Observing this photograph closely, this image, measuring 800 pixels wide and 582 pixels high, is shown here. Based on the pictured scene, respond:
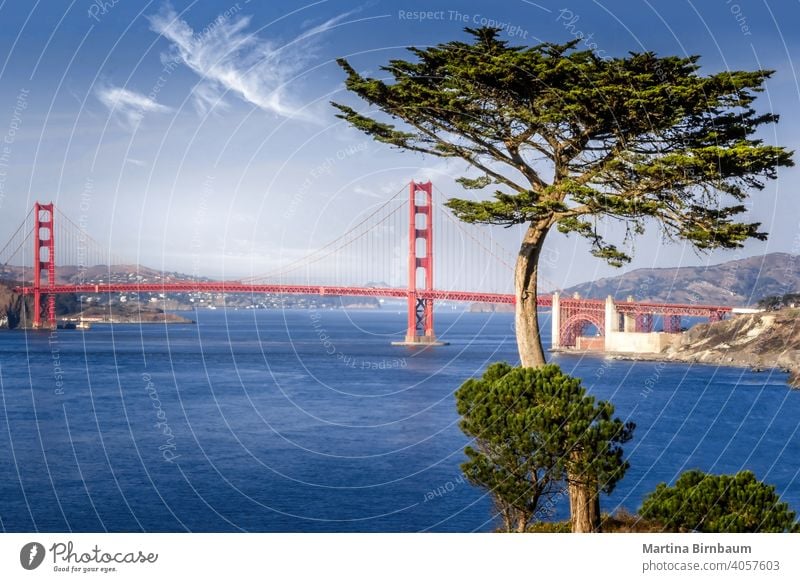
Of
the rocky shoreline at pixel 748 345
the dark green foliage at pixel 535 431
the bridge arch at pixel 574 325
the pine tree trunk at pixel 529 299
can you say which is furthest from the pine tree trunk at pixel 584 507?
the bridge arch at pixel 574 325

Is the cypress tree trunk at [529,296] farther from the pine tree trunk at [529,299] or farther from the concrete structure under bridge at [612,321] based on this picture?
the concrete structure under bridge at [612,321]

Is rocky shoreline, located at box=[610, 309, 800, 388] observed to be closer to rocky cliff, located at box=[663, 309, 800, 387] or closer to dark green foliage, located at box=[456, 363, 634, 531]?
rocky cliff, located at box=[663, 309, 800, 387]

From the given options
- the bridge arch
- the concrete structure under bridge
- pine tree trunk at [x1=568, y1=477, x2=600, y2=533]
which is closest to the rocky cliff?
the concrete structure under bridge

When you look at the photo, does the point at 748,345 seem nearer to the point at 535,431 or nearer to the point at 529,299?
the point at 529,299

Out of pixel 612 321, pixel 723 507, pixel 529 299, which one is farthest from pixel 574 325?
pixel 723 507

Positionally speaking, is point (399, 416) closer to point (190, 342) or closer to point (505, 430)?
point (505, 430)
